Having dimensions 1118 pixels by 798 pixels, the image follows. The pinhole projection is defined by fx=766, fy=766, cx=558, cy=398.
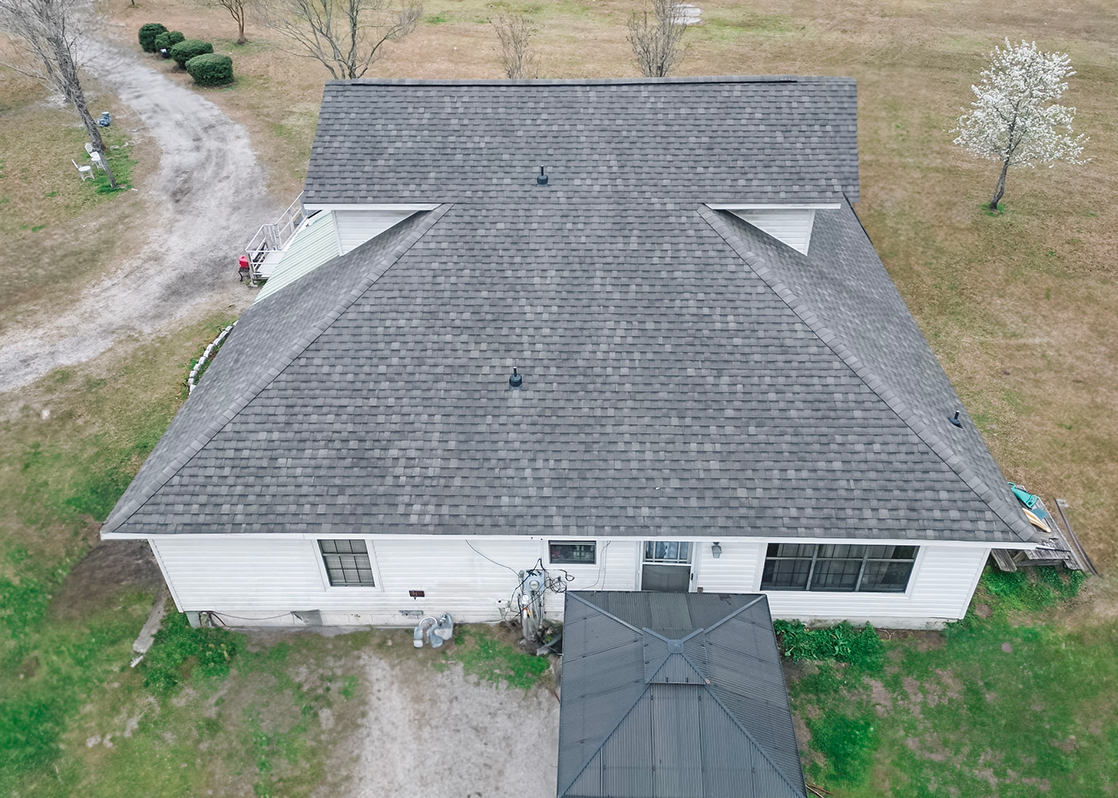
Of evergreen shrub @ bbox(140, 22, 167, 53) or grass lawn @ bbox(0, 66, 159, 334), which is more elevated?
A: evergreen shrub @ bbox(140, 22, 167, 53)

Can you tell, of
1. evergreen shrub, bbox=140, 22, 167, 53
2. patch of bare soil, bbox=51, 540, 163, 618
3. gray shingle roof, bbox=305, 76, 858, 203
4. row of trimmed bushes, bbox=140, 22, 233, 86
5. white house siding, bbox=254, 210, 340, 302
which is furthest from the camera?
evergreen shrub, bbox=140, 22, 167, 53

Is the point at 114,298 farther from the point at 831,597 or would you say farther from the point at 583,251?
the point at 831,597

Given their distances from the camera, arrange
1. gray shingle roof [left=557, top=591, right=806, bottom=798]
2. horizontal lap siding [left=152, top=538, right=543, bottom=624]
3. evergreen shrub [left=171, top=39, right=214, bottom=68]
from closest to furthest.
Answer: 1. gray shingle roof [left=557, top=591, right=806, bottom=798]
2. horizontal lap siding [left=152, top=538, right=543, bottom=624]
3. evergreen shrub [left=171, top=39, right=214, bottom=68]

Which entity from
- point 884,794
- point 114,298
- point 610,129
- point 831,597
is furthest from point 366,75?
point 884,794

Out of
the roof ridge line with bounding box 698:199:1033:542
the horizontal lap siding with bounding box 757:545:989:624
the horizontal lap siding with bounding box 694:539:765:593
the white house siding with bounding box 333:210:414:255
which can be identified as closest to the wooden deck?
the horizontal lap siding with bounding box 757:545:989:624

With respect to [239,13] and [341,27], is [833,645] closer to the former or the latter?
[341,27]


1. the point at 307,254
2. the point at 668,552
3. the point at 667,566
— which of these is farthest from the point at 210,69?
the point at 667,566

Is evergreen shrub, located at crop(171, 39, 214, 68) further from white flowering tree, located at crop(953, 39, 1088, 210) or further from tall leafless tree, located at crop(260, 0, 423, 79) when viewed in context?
white flowering tree, located at crop(953, 39, 1088, 210)
